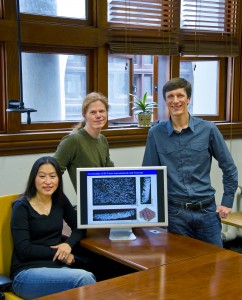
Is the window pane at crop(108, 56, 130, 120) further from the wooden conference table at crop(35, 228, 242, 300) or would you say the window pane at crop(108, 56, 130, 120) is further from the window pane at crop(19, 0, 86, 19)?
the wooden conference table at crop(35, 228, 242, 300)

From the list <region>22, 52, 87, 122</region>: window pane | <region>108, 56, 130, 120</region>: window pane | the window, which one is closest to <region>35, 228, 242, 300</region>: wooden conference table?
<region>22, 52, 87, 122</region>: window pane

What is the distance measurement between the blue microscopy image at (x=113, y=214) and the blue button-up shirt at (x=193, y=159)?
0.28 meters

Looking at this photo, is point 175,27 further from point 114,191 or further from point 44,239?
point 44,239

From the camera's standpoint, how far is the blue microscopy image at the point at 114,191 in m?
2.32

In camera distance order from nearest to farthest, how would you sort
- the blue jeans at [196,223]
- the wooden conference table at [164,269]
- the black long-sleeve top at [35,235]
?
1. the wooden conference table at [164,269]
2. the black long-sleeve top at [35,235]
3. the blue jeans at [196,223]

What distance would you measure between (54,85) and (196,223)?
157 centimetres

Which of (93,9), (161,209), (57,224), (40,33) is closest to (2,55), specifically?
(40,33)

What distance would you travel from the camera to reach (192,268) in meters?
1.94

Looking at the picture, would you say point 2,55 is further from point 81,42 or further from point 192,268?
point 192,268

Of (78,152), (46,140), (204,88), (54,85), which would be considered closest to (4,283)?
(78,152)

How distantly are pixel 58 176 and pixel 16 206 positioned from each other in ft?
0.87

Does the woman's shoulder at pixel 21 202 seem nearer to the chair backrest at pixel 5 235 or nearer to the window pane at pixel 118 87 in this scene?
the chair backrest at pixel 5 235

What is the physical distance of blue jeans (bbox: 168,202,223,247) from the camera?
2441mm

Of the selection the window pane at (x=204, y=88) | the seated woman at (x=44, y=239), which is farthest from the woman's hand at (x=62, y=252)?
the window pane at (x=204, y=88)
